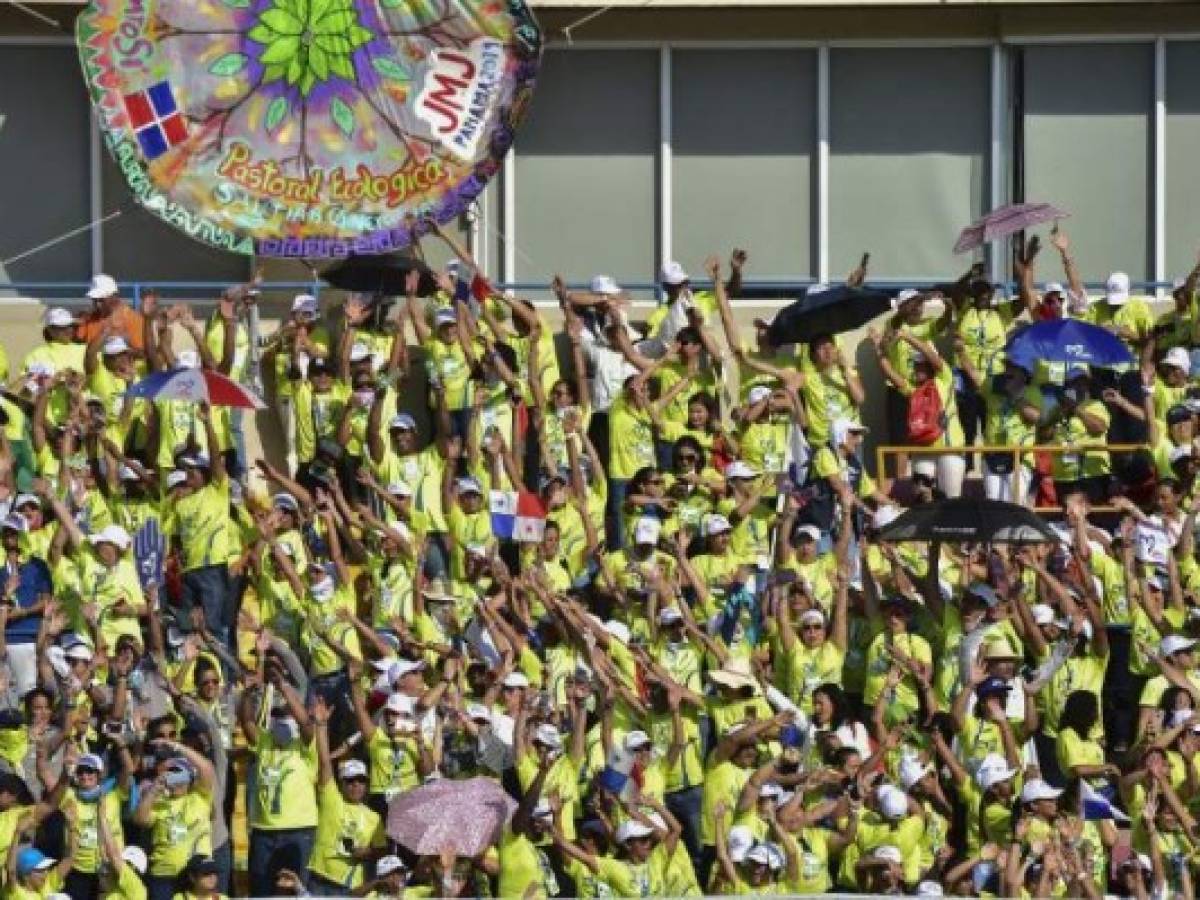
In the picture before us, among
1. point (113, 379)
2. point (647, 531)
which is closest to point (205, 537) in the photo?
point (113, 379)

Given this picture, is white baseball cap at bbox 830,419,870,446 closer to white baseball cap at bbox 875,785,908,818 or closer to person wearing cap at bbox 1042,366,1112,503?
person wearing cap at bbox 1042,366,1112,503

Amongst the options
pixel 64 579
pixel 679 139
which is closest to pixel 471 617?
Result: pixel 64 579

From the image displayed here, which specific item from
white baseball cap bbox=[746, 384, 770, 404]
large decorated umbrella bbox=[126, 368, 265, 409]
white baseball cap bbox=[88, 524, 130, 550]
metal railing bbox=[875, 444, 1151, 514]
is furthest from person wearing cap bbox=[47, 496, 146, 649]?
metal railing bbox=[875, 444, 1151, 514]

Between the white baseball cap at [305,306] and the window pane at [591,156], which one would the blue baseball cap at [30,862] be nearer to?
the white baseball cap at [305,306]

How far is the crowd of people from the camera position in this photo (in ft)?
82.1

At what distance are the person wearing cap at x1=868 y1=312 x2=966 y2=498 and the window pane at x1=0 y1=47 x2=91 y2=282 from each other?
21.6 ft

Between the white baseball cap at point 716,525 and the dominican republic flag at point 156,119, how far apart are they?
5.53 metres

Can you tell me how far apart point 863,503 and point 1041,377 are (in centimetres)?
186

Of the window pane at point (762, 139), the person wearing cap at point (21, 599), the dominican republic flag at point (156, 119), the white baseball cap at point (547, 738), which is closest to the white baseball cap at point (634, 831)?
the white baseball cap at point (547, 738)

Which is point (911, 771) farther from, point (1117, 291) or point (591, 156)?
point (591, 156)

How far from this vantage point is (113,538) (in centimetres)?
2705

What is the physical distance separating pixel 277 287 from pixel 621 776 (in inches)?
261

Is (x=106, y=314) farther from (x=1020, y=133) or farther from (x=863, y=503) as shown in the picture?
(x=1020, y=133)

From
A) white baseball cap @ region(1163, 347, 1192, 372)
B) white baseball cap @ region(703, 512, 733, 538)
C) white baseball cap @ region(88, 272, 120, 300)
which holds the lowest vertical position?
white baseball cap @ region(703, 512, 733, 538)
